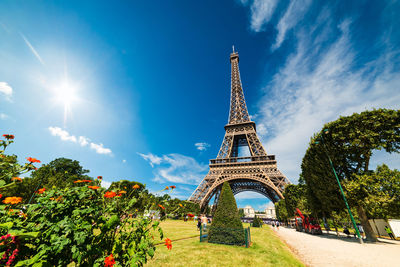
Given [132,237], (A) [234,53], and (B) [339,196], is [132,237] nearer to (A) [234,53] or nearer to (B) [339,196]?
(B) [339,196]

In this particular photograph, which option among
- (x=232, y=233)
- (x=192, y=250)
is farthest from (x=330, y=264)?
(x=192, y=250)

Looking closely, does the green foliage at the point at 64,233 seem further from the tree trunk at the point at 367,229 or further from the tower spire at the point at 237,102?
the tower spire at the point at 237,102

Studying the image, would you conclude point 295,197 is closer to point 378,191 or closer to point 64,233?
point 378,191

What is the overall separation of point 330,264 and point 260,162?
1069 inches

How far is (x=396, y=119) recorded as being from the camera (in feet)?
38.9

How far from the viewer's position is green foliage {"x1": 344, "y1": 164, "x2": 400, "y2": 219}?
10.9 meters

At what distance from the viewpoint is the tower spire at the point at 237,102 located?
43706mm

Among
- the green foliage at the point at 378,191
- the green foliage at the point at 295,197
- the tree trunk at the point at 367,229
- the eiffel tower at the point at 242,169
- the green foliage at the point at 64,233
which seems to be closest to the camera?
the green foliage at the point at 64,233

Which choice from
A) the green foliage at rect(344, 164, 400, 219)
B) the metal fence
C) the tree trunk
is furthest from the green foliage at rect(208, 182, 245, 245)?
the tree trunk

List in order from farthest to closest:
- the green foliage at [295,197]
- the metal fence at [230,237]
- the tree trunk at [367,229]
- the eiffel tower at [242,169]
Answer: the eiffel tower at [242,169] → the green foliage at [295,197] → the tree trunk at [367,229] → the metal fence at [230,237]

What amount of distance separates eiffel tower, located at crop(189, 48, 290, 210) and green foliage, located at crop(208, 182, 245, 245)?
22.4 metres

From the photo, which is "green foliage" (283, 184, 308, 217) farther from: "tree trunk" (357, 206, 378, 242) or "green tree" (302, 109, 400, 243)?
"tree trunk" (357, 206, 378, 242)

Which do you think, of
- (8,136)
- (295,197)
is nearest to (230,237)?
(8,136)

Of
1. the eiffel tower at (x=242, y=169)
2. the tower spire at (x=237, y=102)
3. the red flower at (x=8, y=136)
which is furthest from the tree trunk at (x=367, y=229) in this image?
the tower spire at (x=237, y=102)
